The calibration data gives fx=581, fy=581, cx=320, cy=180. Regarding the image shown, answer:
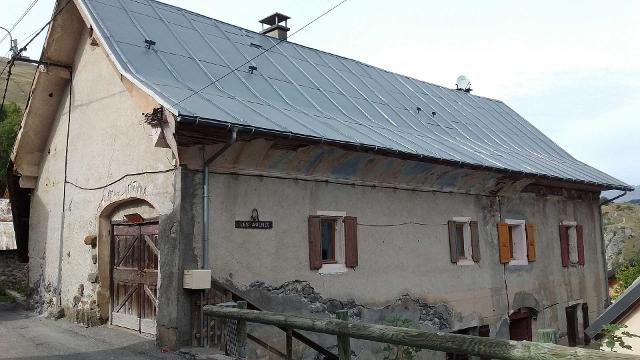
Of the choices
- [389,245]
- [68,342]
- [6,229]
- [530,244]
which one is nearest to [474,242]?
[530,244]

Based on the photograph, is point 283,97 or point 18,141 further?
point 18,141

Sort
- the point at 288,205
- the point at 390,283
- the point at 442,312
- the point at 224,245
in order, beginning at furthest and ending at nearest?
1. the point at 442,312
2. the point at 390,283
3. the point at 288,205
4. the point at 224,245

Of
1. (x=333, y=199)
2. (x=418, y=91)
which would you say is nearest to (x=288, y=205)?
(x=333, y=199)

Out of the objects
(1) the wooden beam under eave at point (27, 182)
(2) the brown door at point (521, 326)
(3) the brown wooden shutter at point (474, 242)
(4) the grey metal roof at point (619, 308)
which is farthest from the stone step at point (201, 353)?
(2) the brown door at point (521, 326)

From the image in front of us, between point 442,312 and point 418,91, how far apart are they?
683cm

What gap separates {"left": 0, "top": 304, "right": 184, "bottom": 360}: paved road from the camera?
7.38 m

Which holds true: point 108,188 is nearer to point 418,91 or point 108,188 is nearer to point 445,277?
point 445,277

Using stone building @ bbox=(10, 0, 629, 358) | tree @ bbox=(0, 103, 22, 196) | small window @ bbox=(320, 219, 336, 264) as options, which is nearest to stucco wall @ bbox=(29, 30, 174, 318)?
stone building @ bbox=(10, 0, 629, 358)

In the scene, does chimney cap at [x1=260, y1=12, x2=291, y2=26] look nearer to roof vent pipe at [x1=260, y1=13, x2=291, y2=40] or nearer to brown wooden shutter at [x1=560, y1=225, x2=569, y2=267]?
roof vent pipe at [x1=260, y1=13, x2=291, y2=40]

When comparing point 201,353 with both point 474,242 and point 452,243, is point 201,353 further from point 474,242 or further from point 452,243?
point 474,242

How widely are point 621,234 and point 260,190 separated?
24.5 meters

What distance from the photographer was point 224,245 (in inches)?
311

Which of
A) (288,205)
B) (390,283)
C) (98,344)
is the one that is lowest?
(98,344)

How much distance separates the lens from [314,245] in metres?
8.95
